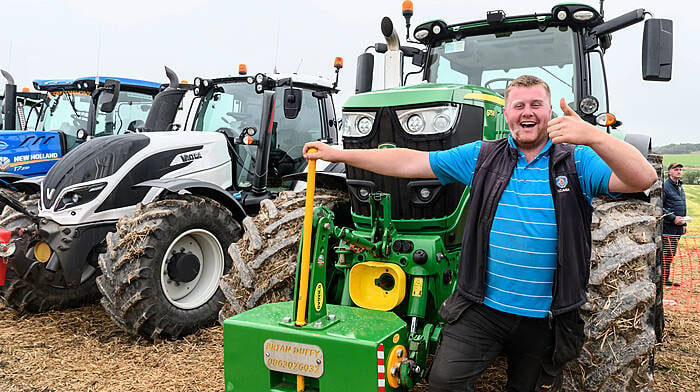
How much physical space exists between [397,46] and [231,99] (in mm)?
2808

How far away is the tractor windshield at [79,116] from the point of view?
8.34m

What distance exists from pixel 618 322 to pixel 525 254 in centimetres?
78

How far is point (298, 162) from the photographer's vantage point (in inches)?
259

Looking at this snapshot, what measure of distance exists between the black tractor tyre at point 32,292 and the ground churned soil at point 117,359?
16 cm

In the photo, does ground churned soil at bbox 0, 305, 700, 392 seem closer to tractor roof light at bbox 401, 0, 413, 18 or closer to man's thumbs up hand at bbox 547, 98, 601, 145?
man's thumbs up hand at bbox 547, 98, 601, 145

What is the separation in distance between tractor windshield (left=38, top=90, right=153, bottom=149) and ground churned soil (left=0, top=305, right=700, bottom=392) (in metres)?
3.73

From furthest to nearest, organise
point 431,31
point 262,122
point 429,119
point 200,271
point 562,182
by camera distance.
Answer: point 262,122
point 200,271
point 431,31
point 429,119
point 562,182

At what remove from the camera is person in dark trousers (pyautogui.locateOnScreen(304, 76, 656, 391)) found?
2.25 meters

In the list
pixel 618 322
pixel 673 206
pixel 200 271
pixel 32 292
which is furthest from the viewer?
pixel 673 206

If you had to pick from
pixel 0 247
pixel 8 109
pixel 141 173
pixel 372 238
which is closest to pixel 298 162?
pixel 141 173

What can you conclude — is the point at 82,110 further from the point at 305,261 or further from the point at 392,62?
the point at 305,261

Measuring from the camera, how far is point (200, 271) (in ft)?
16.2

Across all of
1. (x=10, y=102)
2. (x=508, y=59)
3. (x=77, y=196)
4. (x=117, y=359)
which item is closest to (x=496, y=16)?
(x=508, y=59)

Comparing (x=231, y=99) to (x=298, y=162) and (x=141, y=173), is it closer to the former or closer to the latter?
(x=298, y=162)
